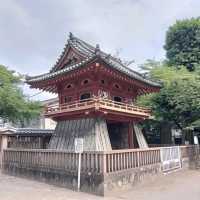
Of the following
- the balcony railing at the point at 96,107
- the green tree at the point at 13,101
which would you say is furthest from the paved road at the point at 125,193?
the green tree at the point at 13,101

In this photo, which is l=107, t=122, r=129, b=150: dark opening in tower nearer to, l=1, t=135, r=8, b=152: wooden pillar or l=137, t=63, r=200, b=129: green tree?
l=137, t=63, r=200, b=129: green tree

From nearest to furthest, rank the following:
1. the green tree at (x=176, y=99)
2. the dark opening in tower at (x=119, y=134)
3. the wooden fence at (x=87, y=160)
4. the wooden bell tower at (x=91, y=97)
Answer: the wooden fence at (x=87, y=160) → the wooden bell tower at (x=91, y=97) → the dark opening in tower at (x=119, y=134) → the green tree at (x=176, y=99)

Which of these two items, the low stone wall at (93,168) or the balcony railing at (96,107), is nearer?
the low stone wall at (93,168)

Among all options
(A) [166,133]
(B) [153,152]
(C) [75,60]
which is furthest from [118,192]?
(A) [166,133]

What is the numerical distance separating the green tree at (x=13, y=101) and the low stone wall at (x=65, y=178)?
5.99 metres

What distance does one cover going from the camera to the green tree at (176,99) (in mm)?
19297

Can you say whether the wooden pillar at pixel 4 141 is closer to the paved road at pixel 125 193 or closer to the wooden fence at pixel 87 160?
the wooden fence at pixel 87 160

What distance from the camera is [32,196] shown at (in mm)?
10266

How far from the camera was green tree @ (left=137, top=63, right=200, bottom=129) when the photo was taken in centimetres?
1930

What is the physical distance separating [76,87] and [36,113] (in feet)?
27.6

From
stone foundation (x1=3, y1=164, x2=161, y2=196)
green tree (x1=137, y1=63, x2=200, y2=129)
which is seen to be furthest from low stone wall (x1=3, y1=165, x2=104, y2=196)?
green tree (x1=137, y1=63, x2=200, y2=129)

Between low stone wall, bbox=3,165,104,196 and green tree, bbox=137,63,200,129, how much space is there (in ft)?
36.4

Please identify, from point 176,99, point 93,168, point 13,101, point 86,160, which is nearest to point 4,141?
point 13,101

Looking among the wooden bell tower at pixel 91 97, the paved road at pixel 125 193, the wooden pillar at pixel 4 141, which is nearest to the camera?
the paved road at pixel 125 193
